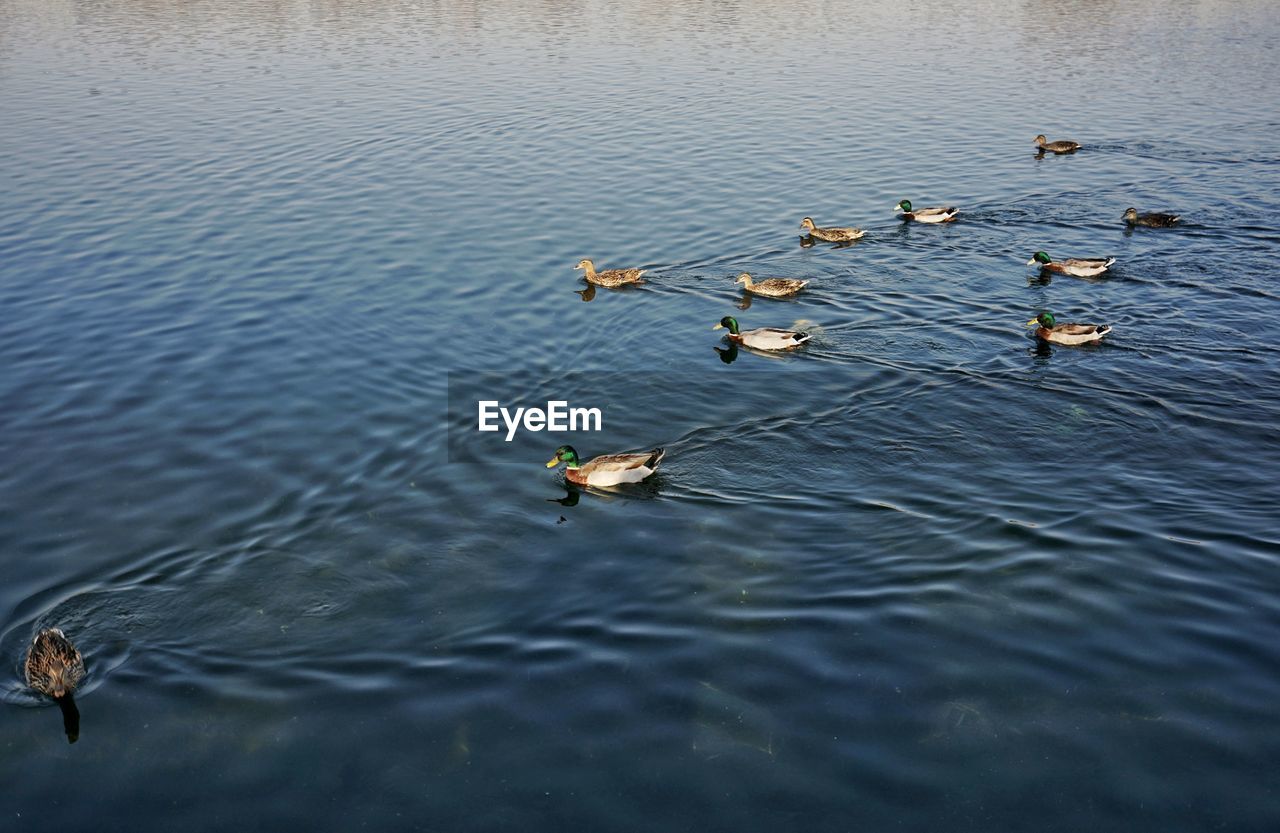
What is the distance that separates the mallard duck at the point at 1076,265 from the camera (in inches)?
1040

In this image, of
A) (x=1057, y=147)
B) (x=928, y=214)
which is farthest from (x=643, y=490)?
(x=1057, y=147)

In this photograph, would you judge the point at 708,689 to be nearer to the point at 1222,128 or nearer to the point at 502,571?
the point at 502,571

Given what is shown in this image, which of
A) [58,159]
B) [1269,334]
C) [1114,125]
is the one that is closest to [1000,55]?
[1114,125]

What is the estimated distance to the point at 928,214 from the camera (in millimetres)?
30391

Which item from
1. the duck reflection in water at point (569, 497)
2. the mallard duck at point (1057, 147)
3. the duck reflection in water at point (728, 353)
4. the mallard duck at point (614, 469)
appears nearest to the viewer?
the duck reflection in water at point (569, 497)

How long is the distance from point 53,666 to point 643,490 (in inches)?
334

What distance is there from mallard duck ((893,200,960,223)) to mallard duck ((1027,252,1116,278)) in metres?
3.90

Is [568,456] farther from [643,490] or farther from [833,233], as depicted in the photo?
[833,233]

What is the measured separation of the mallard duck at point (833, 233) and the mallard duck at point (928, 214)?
186 cm

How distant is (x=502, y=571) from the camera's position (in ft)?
51.8

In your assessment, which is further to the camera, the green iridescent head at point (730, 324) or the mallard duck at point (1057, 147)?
the mallard duck at point (1057, 147)

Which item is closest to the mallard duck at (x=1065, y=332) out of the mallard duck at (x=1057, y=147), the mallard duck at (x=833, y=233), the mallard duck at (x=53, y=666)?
the mallard duck at (x=833, y=233)
